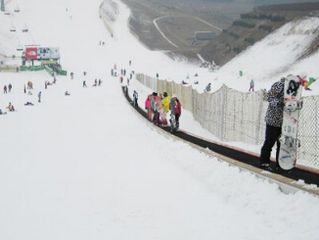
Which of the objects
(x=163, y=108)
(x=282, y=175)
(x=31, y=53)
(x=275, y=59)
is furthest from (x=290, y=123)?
(x=31, y=53)

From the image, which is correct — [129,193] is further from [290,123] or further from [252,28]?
[252,28]

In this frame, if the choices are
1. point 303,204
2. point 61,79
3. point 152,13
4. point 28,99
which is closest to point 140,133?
point 303,204

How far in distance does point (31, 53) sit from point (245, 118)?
2659 inches

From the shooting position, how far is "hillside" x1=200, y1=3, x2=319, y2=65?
3317 inches

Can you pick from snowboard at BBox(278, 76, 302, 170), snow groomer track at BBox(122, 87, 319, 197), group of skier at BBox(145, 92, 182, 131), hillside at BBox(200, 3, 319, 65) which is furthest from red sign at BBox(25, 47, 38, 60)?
snowboard at BBox(278, 76, 302, 170)

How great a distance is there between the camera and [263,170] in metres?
10.6

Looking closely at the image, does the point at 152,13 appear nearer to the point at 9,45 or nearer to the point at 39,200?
the point at 9,45

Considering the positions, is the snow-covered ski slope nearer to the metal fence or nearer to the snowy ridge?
the metal fence

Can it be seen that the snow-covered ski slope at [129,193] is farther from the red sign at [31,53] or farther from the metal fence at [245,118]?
the red sign at [31,53]

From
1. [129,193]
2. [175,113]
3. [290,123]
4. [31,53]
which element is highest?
[290,123]

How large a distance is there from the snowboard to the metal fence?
2.20 ft

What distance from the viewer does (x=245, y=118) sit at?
17.6 m

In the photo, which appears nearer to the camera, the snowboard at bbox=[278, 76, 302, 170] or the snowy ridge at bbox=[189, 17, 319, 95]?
the snowboard at bbox=[278, 76, 302, 170]

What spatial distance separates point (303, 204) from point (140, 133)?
15.0 meters
